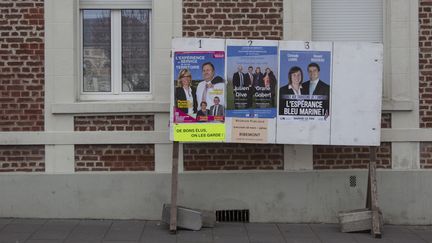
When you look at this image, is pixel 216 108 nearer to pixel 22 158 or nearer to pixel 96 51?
pixel 96 51

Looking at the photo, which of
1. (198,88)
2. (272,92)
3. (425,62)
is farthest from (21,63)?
(425,62)

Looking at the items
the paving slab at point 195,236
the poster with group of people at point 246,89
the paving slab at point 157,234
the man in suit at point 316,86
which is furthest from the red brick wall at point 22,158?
the man in suit at point 316,86

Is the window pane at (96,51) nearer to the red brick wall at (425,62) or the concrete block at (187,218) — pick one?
the concrete block at (187,218)

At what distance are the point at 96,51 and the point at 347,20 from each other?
380cm

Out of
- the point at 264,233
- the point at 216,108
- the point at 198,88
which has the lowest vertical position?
the point at 264,233

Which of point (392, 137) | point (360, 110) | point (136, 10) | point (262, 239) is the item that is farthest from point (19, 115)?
point (392, 137)

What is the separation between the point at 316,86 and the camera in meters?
7.27

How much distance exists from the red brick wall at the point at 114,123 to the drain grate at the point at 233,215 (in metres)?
1.60

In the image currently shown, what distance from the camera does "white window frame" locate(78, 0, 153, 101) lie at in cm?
809

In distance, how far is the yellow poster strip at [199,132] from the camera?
714 cm

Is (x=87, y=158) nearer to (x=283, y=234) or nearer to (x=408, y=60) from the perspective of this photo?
(x=283, y=234)

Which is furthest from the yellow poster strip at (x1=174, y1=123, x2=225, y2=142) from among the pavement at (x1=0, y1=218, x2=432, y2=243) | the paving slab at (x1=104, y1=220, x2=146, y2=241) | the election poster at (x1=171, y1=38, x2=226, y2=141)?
the paving slab at (x1=104, y1=220, x2=146, y2=241)

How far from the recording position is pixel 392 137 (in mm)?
7965

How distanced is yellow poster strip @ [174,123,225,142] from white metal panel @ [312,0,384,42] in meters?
2.21
